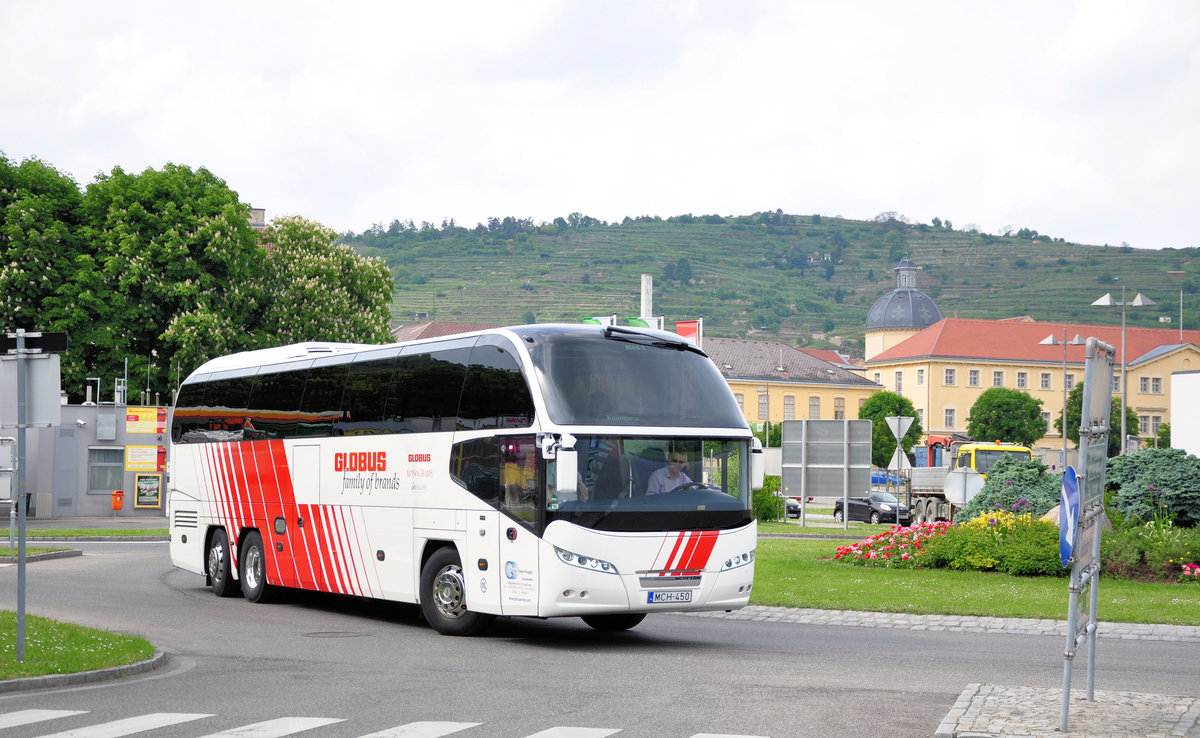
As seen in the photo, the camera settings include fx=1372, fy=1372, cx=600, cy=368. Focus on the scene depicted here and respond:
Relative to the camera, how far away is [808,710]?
10.1m

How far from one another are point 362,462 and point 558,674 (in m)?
5.97

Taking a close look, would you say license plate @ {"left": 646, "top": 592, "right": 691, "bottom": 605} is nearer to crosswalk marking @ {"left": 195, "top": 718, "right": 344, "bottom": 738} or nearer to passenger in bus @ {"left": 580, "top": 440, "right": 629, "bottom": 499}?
passenger in bus @ {"left": 580, "top": 440, "right": 629, "bottom": 499}

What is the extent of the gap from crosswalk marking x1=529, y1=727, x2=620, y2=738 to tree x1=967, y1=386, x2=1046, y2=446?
109258 mm

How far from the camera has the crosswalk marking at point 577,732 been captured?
896 cm

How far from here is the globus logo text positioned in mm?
16837

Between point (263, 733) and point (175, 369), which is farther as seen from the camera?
point (175, 369)

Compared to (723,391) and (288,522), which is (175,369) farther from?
(723,391)

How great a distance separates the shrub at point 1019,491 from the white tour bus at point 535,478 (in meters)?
11.3

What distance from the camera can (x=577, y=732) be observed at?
912 centimetres

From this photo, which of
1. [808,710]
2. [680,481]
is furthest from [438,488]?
[808,710]

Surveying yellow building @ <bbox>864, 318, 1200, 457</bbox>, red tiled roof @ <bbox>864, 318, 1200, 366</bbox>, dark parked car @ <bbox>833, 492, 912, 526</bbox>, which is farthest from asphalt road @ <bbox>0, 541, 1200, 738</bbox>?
red tiled roof @ <bbox>864, 318, 1200, 366</bbox>

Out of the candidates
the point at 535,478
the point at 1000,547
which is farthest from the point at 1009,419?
the point at 535,478

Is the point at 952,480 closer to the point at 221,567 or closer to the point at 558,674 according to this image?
the point at 221,567

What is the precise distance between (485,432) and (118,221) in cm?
3828
